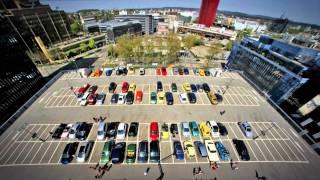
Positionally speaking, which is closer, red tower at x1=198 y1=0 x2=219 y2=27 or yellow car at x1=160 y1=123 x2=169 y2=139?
yellow car at x1=160 y1=123 x2=169 y2=139

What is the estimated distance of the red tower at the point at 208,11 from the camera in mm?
131625

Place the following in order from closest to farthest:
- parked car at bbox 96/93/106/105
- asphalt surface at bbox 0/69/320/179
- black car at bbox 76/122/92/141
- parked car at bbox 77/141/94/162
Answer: asphalt surface at bbox 0/69/320/179
parked car at bbox 77/141/94/162
black car at bbox 76/122/92/141
parked car at bbox 96/93/106/105

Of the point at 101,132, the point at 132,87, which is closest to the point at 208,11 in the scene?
the point at 132,87

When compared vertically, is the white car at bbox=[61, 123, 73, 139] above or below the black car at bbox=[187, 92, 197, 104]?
below

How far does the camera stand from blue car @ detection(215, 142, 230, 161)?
23.6m

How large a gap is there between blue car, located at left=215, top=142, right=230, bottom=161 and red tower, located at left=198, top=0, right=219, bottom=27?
482 ft

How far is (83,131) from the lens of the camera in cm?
2689

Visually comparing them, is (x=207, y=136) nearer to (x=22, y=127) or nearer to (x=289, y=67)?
(x=289, y=67)

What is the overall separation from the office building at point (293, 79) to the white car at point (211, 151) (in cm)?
2040

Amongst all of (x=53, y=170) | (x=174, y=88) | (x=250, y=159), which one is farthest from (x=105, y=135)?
(x=250, y=159)

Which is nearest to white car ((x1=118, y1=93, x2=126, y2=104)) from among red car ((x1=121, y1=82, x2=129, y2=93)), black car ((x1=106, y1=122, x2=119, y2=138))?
red car ((x1=121, y1=82, x2=129, y2=93))

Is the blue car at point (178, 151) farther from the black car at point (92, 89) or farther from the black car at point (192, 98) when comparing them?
the black car at point (92, 89)

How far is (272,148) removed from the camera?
26.1 m

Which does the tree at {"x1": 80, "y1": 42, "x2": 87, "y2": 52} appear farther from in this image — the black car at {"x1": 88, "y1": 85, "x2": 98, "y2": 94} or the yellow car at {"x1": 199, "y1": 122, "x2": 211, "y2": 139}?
the yellow car at {"x1": 199, "y1": 122, "x2": 211, "y2": 139}
